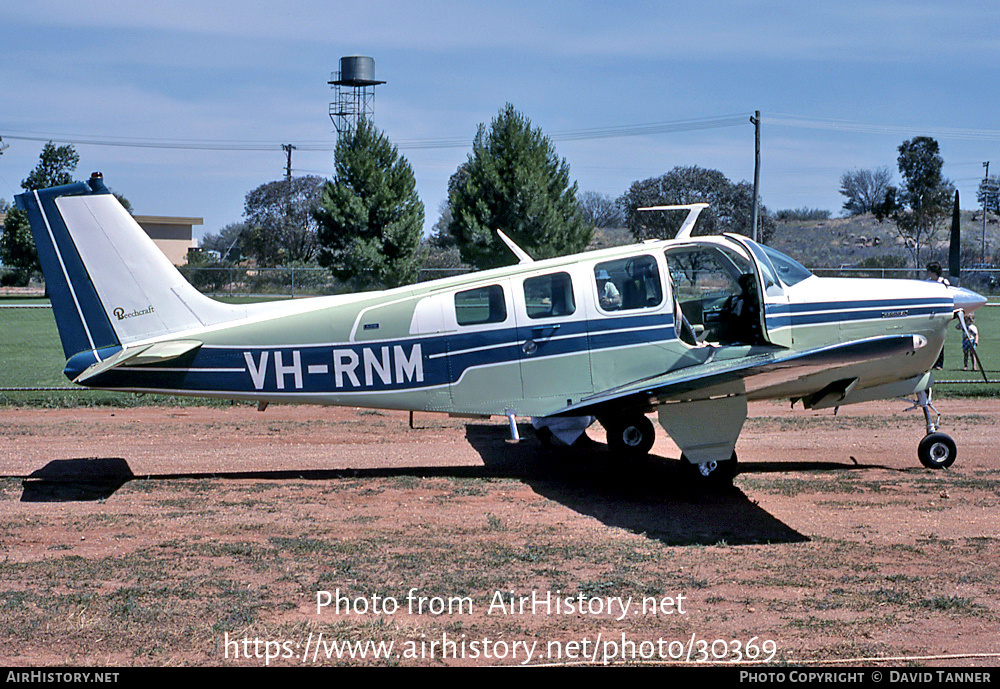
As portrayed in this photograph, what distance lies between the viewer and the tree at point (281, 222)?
3031 inches

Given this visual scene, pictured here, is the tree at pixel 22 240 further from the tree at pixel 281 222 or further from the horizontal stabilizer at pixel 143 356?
the horizontal stabilizer at pixel 143 356

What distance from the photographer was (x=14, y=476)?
1033cm

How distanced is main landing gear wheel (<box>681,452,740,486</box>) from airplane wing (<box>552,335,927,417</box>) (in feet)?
3.48

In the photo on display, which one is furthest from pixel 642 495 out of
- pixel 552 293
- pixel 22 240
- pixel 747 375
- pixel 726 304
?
pixel 22 240

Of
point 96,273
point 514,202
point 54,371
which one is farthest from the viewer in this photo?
point 514,202

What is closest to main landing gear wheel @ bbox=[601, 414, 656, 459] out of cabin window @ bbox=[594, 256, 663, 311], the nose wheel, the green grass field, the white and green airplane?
the white and green airplane

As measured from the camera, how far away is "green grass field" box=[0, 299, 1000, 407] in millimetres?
16078

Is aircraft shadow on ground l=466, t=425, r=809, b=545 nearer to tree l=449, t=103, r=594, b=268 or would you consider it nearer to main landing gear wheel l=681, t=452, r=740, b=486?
main landing gear wheel l=681, t=452, r=740, b=486

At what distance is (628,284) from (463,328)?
6.02ft

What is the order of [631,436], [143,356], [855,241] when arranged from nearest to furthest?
1. [143,356]
2. [631,436]
3. [855,241]

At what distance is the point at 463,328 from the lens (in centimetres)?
991

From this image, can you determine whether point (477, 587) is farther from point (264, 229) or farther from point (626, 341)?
point (264, 229)

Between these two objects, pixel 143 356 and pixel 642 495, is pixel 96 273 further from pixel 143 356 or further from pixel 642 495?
pixel 642 495

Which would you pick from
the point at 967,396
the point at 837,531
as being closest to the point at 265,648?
the point at 837,531
